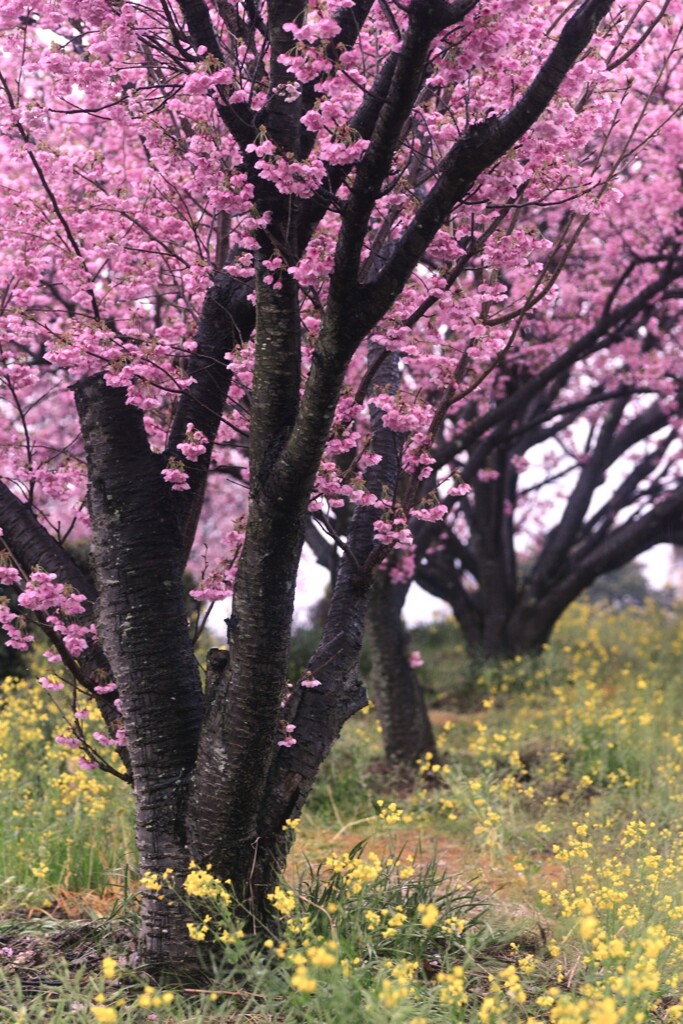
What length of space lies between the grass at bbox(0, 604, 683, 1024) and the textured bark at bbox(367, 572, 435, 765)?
0.91 feet

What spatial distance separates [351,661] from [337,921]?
1222 mm

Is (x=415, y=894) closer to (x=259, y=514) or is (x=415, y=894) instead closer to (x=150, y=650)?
A: (x=150, y=650)

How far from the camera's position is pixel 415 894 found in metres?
4.62

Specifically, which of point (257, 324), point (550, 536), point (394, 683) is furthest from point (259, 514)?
point (550, 536)

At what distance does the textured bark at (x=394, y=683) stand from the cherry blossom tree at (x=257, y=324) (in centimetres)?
342

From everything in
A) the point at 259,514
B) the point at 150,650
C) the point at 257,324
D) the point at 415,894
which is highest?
the point at 257,324

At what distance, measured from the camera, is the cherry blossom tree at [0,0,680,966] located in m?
3.64

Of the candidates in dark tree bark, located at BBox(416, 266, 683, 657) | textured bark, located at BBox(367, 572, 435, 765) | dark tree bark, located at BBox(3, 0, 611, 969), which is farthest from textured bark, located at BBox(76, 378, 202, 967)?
dark tree bark, located at BBox(416, 266, 683, 657)

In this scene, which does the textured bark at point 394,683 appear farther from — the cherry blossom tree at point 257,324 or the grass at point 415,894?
the cherry blossom tree at point 257,324

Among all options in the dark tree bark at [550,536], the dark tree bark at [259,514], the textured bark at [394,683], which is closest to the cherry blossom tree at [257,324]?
the dark tree bark at [259,514]

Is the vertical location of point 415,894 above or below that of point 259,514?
below

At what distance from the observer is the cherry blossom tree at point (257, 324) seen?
364cm

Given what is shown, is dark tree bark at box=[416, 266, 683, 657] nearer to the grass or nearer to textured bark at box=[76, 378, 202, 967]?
the grass

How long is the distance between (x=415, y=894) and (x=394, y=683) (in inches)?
156
